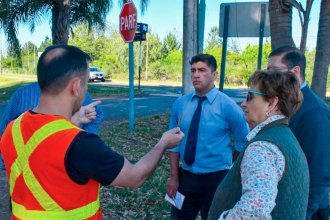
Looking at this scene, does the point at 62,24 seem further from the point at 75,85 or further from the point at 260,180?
the point at 260,180

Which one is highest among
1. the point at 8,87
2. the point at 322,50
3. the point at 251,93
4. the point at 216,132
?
the point at 322,50

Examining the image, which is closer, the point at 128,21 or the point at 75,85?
the point at 75,85

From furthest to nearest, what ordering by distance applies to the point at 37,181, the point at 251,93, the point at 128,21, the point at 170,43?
1. the point at 170,43
2. the point at 128,21
3. the point at 251,93
4. the point at 37,181

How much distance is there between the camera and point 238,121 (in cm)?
330

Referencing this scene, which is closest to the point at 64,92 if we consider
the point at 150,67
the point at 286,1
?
the point at 286,1

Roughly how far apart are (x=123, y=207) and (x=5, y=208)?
1.53 metres

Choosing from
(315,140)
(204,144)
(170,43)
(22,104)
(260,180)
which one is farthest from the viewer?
(170,43)

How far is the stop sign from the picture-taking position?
793 centimetres

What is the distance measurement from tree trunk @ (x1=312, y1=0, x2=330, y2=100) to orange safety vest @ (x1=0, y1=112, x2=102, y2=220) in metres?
6.35

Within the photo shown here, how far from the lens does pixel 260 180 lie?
5.42ft

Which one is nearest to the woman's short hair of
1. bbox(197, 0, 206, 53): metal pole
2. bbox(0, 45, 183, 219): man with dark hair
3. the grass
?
bbox(0, 45, 183, 219): man with dark hair

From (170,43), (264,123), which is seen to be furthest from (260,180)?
(170,43)

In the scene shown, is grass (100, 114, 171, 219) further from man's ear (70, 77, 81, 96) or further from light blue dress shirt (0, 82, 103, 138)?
man's ear (70, 77, 81, 96)

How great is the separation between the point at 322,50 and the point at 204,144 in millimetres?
5247
